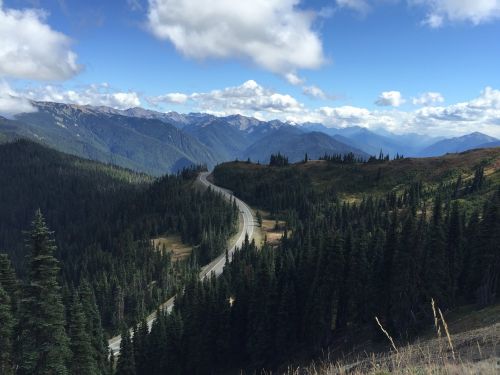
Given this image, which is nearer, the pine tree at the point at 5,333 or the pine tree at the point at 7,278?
the pine tree at the point at 5,333

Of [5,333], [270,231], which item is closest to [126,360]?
[5,333]

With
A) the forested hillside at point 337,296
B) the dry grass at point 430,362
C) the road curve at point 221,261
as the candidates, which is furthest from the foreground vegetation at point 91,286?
the dry grass at point 430,362

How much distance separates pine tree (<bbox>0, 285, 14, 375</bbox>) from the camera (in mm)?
34750

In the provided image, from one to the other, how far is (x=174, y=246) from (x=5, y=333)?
139175mm

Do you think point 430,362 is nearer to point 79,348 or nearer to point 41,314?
point 41,314

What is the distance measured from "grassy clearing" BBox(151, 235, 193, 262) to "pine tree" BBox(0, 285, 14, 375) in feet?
370

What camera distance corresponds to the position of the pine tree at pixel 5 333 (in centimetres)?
3475

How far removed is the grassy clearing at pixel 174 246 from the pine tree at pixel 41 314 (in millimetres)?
120788

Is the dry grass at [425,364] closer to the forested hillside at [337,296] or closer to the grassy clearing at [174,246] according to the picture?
the forested hillside at [337,296]

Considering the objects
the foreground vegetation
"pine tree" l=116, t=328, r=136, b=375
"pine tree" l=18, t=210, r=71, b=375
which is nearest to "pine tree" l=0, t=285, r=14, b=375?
the foreground vegetation

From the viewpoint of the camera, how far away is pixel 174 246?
568 feet

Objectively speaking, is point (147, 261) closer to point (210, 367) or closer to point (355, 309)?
point (210, 367)

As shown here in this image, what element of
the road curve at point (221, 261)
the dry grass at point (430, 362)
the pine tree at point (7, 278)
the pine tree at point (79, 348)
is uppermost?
the dry grass at point (430, 362)

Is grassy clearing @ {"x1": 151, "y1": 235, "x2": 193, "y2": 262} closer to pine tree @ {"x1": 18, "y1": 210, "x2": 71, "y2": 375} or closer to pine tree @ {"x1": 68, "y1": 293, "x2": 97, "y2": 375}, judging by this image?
pine tree @ {"x1": 68, "y1": 293, "x2": 97, "y2": 375}
